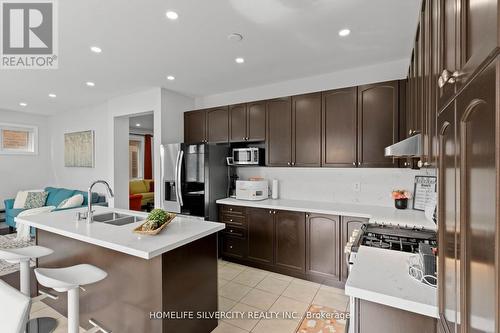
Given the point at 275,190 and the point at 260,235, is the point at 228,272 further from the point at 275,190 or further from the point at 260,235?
the point at 275,190

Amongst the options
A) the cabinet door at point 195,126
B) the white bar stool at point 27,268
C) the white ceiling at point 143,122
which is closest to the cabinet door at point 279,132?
the cabinet door at point 195,126

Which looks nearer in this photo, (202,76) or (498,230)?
(498,230)

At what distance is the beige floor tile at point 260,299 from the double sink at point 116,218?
144 cm

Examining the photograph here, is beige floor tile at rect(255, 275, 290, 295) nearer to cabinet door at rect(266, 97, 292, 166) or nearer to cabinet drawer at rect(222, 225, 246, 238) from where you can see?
cabinet drawer at rect(222, 225, 246, 238)

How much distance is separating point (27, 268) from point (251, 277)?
228 centimetres

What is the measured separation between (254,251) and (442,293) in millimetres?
2755

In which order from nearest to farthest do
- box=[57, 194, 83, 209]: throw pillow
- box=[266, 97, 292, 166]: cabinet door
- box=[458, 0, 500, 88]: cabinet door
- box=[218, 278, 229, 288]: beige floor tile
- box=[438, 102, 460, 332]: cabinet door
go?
box=[458, 0, 500, 88]: cabinet door < box=[438, 102, 460, 332]: cabinet door < box=[218, 278, 229, 288]: beige floor tile < box=[266, 97, 292, 166]: cabinet door < box=[57, 194, 83, 209]: throw pillow

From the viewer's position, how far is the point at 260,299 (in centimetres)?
268

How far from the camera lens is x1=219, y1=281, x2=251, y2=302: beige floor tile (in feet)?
8.96

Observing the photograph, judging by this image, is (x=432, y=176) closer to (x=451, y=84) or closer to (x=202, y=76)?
(x=451, y=84)

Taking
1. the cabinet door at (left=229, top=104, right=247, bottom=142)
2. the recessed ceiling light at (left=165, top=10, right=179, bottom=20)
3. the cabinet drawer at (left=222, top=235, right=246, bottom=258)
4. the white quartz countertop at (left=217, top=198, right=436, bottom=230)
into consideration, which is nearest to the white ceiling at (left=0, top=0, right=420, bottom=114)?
the recessed ceiling light at (left=165, top=10, right=179, bottom=20)

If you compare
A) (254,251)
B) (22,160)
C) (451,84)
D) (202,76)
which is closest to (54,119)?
(22,160)

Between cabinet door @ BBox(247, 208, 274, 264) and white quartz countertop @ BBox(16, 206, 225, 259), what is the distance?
126 centimetres

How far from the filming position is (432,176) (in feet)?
8.98
